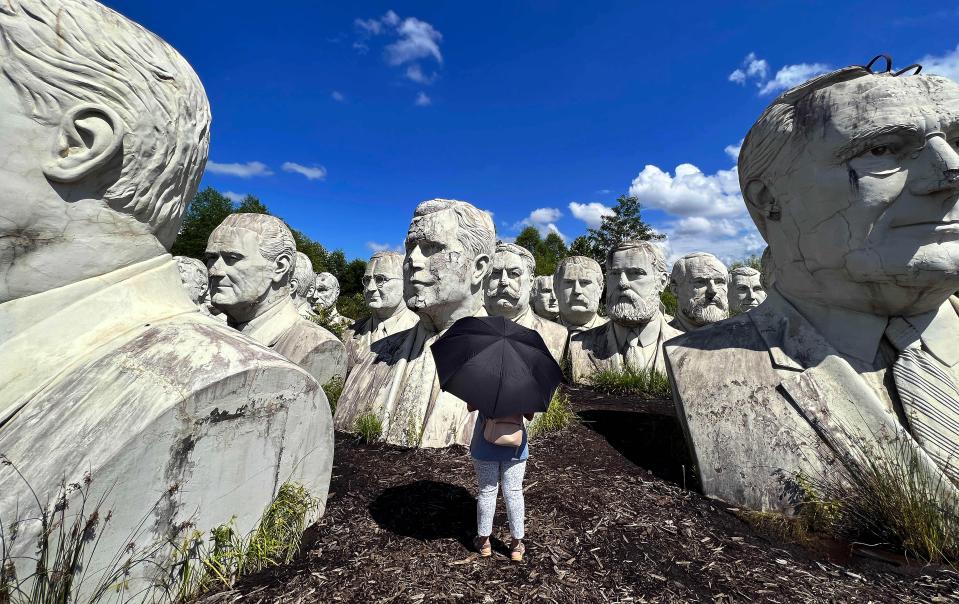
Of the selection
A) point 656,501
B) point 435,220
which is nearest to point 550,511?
point 656,501

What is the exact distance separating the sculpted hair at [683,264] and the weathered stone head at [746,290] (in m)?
1.64

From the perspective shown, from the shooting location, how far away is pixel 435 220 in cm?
394

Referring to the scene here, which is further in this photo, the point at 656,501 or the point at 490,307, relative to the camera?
the point at 490,307

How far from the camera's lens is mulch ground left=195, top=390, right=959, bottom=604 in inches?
78.2

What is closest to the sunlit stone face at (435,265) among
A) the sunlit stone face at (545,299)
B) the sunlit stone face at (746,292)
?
the sunlit stone face at (746,292)

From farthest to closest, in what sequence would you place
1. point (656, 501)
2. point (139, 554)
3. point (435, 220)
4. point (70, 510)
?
point (435, 220)
point (656, 501)
point (139, 554)
point (70, 510)

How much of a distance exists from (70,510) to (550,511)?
7.40 feet

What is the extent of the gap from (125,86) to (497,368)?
6.31ft

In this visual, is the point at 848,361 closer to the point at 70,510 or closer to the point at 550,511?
the point at 550,511

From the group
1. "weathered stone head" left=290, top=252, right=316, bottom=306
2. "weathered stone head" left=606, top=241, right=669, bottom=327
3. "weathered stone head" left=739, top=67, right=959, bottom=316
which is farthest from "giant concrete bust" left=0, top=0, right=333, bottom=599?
"weathered stone head" left=290, top=252, right=316, bottom=306

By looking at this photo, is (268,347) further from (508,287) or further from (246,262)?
(508,287)

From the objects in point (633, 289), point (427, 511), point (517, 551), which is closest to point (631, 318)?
point (633, 289)

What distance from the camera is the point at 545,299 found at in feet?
37.8

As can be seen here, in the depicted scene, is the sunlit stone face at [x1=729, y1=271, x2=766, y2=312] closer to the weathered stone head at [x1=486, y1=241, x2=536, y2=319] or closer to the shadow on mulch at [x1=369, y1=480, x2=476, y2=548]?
the weathered stone head at [x1=486, y1=241, x2=536, y2=319]
